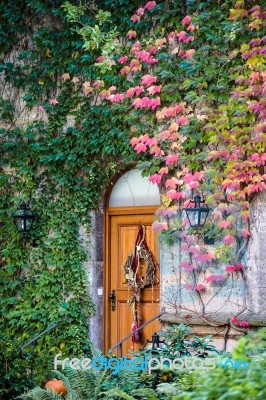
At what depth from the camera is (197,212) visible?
7.97 metres

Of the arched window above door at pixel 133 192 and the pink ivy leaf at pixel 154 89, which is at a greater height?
the pink ivy leaf at pixel 154 89

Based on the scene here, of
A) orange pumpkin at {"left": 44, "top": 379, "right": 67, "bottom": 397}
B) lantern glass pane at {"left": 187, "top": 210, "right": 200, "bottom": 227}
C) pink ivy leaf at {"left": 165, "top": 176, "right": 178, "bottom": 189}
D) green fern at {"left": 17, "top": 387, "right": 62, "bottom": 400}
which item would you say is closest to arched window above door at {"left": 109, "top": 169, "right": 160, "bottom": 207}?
pink ivy leaf at {"left": 165, "top": 176, "right": 178, "bottom": 189}

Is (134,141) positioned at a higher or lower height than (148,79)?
lower

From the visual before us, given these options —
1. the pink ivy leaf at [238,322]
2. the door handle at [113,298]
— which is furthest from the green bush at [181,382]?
the door handle at [113,298]

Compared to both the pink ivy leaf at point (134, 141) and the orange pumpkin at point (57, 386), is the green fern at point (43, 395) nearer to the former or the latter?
the orange pumpkin at point (57, 386)

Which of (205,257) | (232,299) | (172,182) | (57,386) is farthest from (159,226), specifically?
(57,386)

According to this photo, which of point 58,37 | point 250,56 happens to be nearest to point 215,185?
point 250,56

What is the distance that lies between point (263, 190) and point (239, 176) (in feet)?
0.91

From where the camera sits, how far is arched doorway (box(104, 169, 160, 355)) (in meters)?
8.80

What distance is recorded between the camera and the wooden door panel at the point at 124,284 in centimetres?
878

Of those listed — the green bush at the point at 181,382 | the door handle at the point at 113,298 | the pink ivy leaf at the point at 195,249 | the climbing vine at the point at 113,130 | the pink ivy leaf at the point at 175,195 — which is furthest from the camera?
the door handle at the point at 113,298

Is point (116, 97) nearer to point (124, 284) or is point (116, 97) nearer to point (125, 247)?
point (125, 247)

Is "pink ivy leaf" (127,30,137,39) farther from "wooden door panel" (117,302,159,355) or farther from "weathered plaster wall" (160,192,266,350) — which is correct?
"wooden door panel" (117,302,159,355)

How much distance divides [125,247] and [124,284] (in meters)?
0.42
